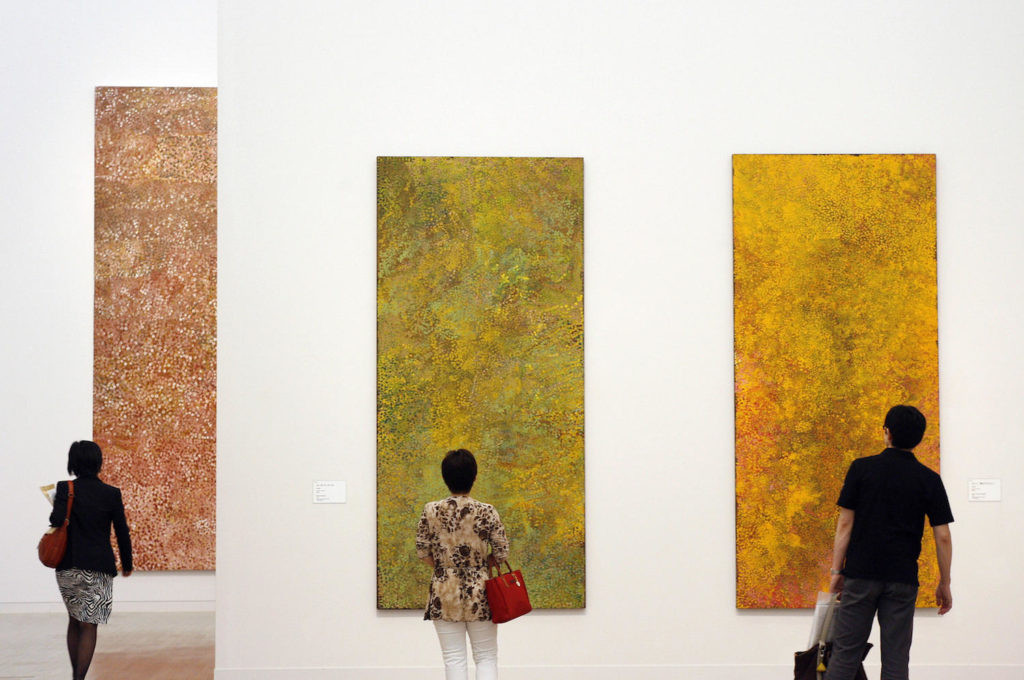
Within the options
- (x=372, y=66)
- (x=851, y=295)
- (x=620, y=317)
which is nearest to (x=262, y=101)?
(x=372, y=66)

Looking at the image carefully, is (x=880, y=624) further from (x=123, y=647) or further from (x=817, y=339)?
(x=123, y=647)

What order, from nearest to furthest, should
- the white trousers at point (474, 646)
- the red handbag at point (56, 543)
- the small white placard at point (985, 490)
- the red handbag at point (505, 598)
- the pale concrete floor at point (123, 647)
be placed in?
1. the red handbag at point (505, 598)
2. the white trousers at point (474, 646)
3. the red handbag at point (56, 543)
4. the small white placard at point (985, 490)
5. the pale concrete floor at point (123, 647)

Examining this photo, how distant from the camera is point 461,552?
449cm

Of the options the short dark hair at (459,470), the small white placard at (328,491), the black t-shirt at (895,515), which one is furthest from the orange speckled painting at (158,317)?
the black t-shirt at (895,515)

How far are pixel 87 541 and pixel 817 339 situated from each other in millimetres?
4865

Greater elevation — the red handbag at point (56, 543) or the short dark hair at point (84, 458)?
the short dark hair at point (84, 458)

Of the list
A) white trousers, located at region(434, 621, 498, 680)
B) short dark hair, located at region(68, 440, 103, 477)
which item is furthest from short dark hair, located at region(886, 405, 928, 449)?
short dark hair, located at region(68, 440, 103, 477)

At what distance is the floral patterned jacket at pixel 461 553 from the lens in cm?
444

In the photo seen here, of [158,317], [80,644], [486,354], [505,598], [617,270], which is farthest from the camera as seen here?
[158,317]

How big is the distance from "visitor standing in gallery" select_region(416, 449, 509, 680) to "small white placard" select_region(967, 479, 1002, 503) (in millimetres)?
3606

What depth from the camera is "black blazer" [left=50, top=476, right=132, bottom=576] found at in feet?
18.5

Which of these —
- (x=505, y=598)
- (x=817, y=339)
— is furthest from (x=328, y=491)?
(x=817, y=339)

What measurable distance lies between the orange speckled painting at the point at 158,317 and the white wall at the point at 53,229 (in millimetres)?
182

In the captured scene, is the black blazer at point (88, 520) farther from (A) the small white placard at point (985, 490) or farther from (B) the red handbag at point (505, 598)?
(A) the small white placard at point (985, 490)
